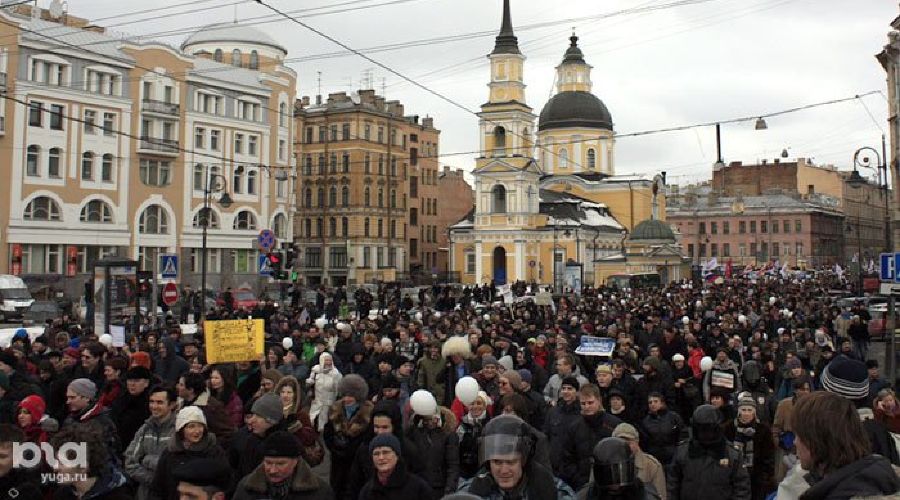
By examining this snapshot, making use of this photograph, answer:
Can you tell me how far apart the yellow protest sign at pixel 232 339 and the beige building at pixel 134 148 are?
29.1m

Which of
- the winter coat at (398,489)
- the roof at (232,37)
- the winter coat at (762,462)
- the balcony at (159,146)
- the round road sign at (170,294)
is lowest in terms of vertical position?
the winter coat at (762,462)

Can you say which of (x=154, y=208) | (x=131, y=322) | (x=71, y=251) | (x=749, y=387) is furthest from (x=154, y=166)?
(x=749, y=387)

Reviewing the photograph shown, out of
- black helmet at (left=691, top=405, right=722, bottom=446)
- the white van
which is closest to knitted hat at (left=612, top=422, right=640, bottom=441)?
black helmet at (left=691, top=405, right=722, bottom=446)

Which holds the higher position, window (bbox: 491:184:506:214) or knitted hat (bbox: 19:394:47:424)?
window (bbox: 491:184:506:214)

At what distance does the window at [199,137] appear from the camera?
49.1 metres

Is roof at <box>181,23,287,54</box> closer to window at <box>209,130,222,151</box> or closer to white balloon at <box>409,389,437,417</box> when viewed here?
window at <box>209,130,222,151</box>

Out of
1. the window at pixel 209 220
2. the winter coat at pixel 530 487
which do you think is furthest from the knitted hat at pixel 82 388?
the window at pixel 209 220

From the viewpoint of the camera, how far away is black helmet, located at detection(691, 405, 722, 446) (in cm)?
605

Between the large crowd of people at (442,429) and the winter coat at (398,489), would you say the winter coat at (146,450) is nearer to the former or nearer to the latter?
the large crowd of people at (442,429)

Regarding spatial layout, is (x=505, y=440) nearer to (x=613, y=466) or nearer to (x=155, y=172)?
(x=613, y=466)

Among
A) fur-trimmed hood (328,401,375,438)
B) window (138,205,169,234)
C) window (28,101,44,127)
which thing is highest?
window (28,101,44,127)

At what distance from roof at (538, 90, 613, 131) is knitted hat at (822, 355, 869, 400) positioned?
259 ft

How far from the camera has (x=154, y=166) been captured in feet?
156

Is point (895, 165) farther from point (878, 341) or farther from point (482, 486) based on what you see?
point (482, 486)
